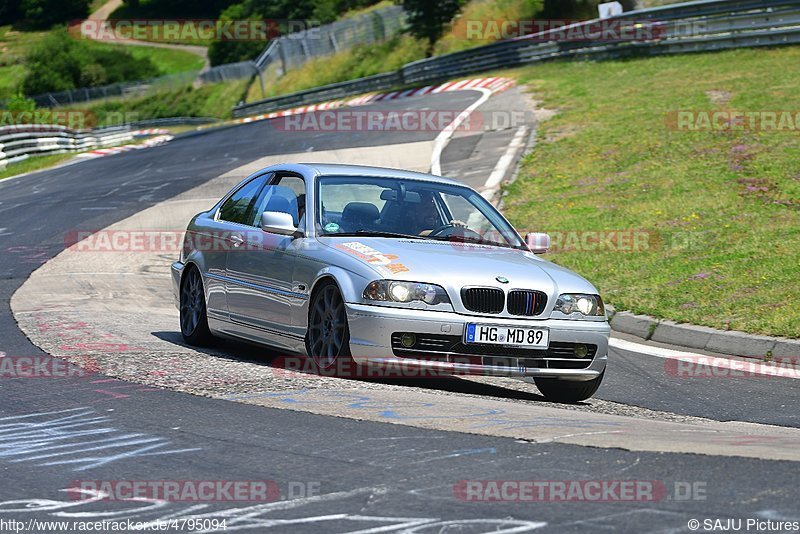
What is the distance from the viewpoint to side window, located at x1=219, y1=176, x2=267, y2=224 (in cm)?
976

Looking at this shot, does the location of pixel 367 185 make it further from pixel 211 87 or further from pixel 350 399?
pixel 211 87

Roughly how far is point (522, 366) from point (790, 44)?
22.8 m

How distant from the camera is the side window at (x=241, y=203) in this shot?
9.76 metres

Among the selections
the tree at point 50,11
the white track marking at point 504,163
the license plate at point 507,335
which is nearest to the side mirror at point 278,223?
the license plate at point 507,335

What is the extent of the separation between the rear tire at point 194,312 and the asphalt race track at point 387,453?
15.9 inches

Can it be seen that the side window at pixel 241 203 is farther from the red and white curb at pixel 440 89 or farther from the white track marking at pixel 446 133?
the red and white curb at pixel 440 89

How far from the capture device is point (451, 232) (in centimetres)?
884

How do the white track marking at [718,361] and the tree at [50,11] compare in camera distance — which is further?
the tree at [50,11]

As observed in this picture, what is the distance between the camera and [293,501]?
463 centimetres

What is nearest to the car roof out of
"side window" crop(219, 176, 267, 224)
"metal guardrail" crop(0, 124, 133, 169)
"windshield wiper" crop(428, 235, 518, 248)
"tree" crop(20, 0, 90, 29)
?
"side window" crop(219, 176, 267, 224)

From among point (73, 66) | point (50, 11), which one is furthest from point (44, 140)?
point (50, 11)

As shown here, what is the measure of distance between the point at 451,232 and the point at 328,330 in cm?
131

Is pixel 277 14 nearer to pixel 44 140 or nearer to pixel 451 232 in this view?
pixel 44 140

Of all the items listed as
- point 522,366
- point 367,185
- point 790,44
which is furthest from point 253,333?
point 790,44
